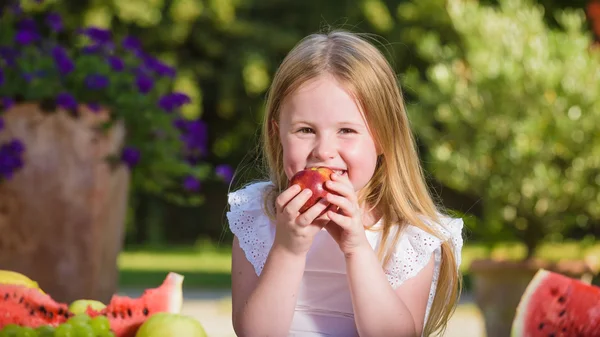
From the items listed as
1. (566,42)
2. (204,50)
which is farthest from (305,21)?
(566,42)

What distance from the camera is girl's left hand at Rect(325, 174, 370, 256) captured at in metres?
2.47

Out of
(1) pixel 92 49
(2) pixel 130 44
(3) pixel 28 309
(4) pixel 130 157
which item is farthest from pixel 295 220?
(2) pixel 130 44

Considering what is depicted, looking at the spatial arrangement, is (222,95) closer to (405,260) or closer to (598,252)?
(598,252)

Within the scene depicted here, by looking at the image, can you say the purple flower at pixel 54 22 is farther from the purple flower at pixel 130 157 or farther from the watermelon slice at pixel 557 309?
the watermelon slice at pixel 557 309

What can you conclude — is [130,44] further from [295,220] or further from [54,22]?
[295,220]

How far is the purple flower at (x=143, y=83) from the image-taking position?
614 cm

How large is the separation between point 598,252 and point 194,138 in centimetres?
478

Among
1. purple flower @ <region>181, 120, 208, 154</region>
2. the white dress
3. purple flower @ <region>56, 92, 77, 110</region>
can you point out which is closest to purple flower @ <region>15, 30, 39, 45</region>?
purple flower @ <region>56, 92, 77, 110</region>

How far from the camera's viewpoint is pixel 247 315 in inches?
103

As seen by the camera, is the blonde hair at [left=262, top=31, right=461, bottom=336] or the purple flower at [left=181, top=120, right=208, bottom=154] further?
the purple flower at [left=181, top=120, right=208, bottom=154]

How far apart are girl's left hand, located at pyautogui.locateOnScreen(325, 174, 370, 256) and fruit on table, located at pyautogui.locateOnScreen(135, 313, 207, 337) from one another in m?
0.44

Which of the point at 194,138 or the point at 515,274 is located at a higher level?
the point at 194,138

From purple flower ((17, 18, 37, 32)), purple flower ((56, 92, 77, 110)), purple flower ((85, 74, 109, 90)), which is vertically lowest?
purple flower ((56, 92, 77, 110))

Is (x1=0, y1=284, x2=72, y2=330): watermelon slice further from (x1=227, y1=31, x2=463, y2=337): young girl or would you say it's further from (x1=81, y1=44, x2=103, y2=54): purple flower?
(x1=81, y1=44, x2=103, y2=54): purple flower
